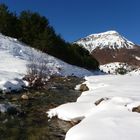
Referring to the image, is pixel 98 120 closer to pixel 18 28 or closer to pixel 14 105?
pixel 14 105

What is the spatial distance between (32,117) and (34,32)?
37.3 m

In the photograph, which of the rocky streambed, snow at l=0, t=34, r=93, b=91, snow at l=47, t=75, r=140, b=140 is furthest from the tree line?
snow at l=47, t=75, r=140, b=140

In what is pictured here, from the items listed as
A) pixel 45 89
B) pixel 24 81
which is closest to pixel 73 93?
pixel 45 89

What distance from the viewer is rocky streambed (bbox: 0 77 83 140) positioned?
1142cm

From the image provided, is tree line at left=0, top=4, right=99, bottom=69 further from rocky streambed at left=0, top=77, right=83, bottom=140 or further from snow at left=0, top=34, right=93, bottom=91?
rocky streambed at left=0, top=77, right=83, bottom=140

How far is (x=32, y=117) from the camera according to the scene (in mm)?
13688

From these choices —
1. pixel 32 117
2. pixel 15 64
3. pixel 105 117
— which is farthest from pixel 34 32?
pixel 105 117

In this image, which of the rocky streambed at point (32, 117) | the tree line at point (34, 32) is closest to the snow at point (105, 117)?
the rocky streambed at point (32, 117)

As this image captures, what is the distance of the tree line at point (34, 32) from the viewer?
4756 cm

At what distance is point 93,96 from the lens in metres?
15.8

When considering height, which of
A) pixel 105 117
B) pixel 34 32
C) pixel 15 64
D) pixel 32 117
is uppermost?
pixel 34 32

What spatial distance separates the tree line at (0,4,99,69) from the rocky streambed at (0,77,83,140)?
92.4 feet

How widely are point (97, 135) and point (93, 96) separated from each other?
6.19 meters

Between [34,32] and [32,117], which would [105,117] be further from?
[34,32]
